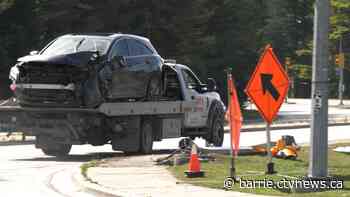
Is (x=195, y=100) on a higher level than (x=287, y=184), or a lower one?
higher

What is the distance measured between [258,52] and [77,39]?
1597 inches

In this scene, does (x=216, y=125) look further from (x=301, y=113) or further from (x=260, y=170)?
(x=301, y=113)

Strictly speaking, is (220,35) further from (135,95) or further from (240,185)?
(240,185)

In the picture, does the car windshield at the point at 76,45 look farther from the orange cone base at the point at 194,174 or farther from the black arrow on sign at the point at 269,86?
the black arrow on sign at the point at 269,86

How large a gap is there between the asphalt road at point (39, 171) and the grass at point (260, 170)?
2.08m

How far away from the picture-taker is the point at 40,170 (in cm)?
1748

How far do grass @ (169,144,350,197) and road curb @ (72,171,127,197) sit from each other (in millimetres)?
1531

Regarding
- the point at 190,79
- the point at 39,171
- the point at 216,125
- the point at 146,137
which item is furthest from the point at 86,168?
the point at 216,125

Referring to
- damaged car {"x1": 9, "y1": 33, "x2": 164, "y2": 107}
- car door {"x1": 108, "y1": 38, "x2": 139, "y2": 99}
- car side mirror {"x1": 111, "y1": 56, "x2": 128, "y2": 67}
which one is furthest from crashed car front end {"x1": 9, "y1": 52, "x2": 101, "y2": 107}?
car door {"x1": 108, "y1": 38, "x2": 139, "y2": 99}

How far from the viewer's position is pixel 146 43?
71.8 feet

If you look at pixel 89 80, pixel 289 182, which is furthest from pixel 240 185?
pixel 89 80

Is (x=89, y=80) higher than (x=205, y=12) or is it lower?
lower

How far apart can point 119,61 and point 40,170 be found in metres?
3.89

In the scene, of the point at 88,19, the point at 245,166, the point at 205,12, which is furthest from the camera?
the point at 205,12
